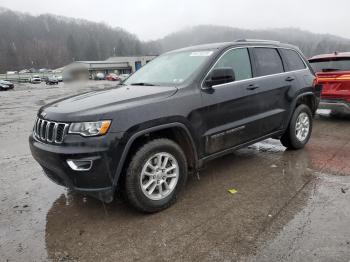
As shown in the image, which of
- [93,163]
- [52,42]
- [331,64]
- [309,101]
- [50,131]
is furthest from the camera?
[52,42]

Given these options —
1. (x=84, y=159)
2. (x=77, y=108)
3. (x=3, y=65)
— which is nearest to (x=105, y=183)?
(x=84, y=159)

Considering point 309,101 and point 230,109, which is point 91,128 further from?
point 309,101

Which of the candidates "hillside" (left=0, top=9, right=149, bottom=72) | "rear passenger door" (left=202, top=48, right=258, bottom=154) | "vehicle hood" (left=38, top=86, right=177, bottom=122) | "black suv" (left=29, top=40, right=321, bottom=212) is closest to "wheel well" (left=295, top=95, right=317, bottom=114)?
"black suv" (left=29, top=40, right=321, bottom=212)

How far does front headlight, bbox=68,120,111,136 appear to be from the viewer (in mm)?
3170

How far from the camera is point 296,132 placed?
5621 mm

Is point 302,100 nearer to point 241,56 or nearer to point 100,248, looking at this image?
point 241,56

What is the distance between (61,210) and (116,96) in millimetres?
1462

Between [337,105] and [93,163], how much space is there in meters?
6.48

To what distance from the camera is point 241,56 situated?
4.65 meters

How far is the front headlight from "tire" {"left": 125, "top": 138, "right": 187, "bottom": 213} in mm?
438

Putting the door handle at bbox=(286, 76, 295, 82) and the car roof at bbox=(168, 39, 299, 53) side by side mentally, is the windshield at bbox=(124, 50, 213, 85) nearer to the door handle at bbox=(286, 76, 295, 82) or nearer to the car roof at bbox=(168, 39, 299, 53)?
the car roof at bbox=(168, 39, 299, 53)

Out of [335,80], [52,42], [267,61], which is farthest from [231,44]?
[52,42]

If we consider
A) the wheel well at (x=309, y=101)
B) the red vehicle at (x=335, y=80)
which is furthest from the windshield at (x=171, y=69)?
the red vehicle at (x=335, y=80)

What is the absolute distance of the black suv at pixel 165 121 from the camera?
10.5ft
